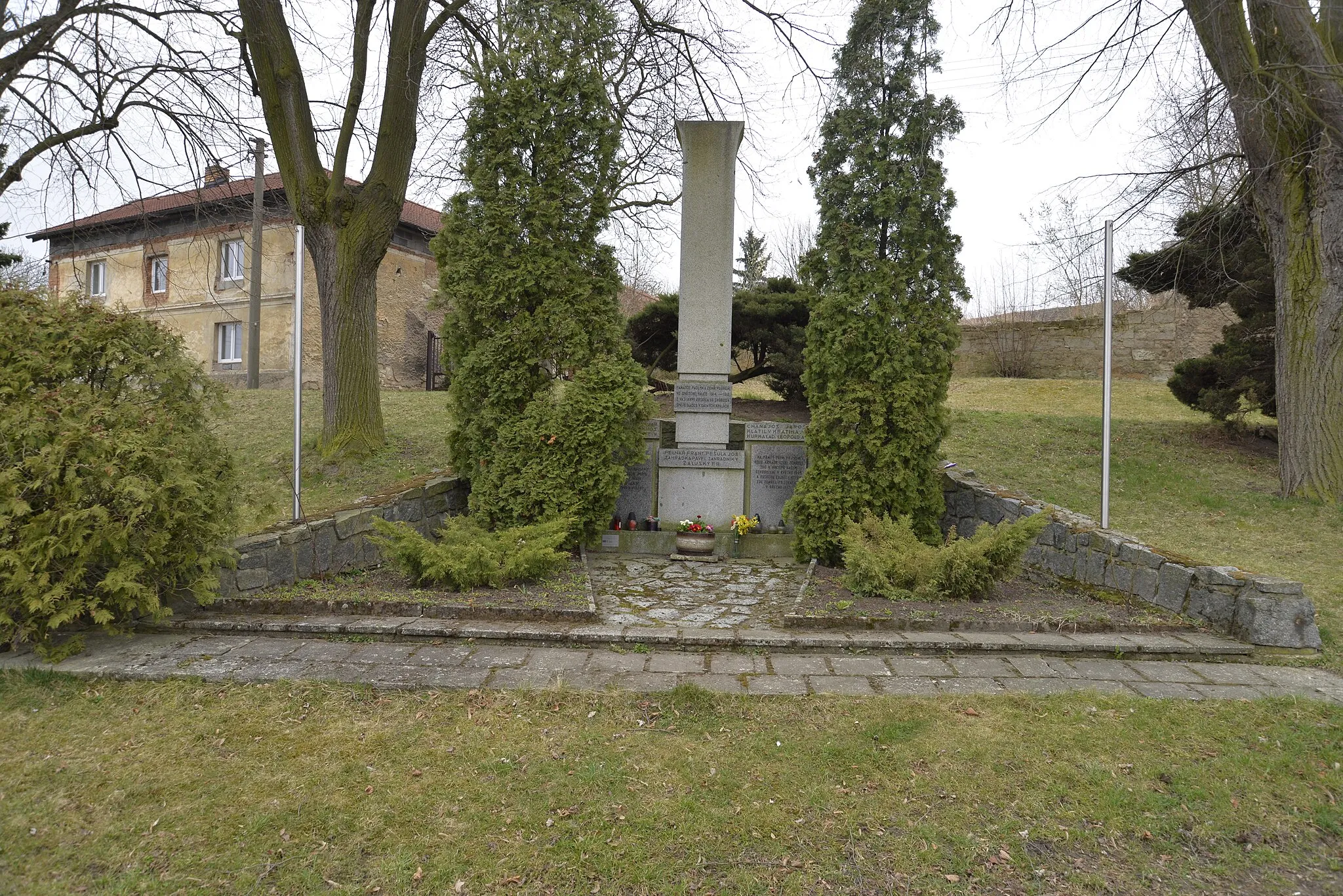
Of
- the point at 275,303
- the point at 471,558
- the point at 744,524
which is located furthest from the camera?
the point at 275,303

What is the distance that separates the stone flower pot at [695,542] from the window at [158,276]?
69.4 ft

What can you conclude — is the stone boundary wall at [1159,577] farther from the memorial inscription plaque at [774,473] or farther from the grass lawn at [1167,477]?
the memorial inscription plaque at [774,473]

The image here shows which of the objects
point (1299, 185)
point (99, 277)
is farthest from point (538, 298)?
point (99, 277)

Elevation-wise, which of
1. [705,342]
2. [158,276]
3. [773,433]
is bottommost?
[773,433]

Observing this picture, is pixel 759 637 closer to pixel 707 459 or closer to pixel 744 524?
pixel 744 524

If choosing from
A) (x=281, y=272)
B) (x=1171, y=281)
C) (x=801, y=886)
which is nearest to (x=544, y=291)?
(x=801, y=886)

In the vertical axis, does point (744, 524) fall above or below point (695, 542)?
above

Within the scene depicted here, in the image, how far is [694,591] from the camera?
6059mm

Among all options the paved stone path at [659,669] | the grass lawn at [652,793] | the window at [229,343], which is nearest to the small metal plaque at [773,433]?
the paved stone path at [659,669]

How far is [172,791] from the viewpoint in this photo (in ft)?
9.56

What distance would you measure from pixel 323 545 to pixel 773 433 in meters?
4.11

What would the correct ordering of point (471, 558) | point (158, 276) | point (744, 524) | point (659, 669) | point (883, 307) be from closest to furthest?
point (659, 669), point (471, 558), point (883, 307), point (744, 524), point (158, 276)

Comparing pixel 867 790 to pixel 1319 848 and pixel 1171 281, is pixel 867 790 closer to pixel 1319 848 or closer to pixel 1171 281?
pixel 1319 848

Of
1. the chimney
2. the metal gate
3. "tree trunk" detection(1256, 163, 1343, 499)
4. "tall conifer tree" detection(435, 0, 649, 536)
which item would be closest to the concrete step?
"tall conifer tree" detection(435, 0, 649, 536)
